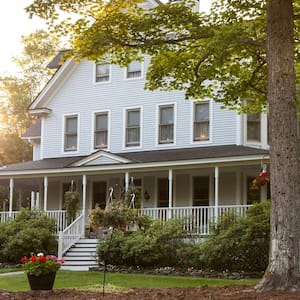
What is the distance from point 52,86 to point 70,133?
87.5 inches

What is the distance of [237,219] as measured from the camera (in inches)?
734

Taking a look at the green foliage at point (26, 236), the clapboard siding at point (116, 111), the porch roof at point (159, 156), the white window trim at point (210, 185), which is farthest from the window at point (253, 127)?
the green foliage at point (26, 236)

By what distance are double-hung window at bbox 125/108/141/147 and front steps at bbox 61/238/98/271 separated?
15.8 ft

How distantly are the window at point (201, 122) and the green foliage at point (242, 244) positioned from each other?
6.14 meters

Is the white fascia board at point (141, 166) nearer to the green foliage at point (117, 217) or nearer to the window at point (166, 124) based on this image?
the green foliage at point (117, 217)

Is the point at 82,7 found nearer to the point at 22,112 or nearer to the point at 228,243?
the point at 228,243

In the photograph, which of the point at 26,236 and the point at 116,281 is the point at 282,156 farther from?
the point at 26,236

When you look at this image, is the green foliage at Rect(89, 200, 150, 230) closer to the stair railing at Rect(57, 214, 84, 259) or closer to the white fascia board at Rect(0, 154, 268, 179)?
the stair railing at Rect(57, 214, 84, 259)

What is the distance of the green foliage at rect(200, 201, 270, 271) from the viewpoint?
58.7 feet

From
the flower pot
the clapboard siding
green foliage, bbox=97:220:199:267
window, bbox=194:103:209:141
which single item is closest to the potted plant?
the flower pot

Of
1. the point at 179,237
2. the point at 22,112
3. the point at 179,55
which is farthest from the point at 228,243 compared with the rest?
the point at 22,112

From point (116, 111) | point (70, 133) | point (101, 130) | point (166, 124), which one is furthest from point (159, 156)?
point (70, 133)

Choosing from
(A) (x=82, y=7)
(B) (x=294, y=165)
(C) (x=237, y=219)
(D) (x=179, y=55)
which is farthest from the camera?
(C) (x=237, y=219)

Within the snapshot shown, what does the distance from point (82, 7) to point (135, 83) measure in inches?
484
